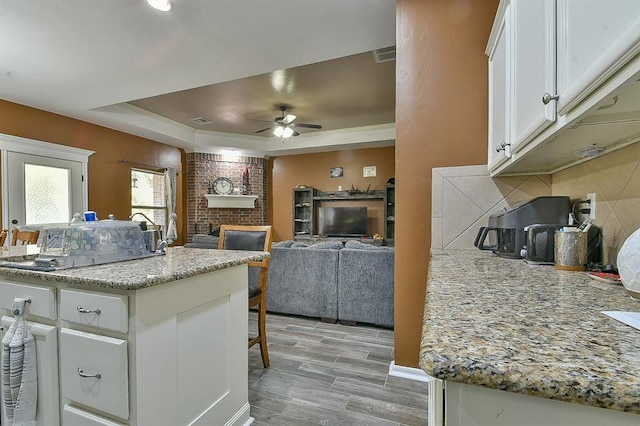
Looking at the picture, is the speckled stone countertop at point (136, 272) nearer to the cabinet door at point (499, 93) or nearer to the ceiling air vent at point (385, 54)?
the cabinet door at point (499, 93)

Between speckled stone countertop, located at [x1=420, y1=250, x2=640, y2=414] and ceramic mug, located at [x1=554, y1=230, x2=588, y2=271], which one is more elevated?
ceramic mug, located at [x1=554, y1=230, x2=588, y2=271]

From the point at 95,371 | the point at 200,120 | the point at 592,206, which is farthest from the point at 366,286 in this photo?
the point at 200,120

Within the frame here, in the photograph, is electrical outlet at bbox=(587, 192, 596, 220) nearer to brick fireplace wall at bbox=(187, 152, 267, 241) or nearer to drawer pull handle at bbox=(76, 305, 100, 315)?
drawer pull handle at bbox=(76, 305, 100, 315)

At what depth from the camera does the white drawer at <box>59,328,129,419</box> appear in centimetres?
111

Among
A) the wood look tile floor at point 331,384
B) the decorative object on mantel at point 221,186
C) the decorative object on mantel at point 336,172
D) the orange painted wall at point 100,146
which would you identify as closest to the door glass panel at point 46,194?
the orange painted wall at point 100,146

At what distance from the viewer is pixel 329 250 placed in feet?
10.8

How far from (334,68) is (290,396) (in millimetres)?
3350

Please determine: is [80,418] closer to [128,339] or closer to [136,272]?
[128,339]

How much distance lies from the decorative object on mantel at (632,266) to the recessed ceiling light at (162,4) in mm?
2740

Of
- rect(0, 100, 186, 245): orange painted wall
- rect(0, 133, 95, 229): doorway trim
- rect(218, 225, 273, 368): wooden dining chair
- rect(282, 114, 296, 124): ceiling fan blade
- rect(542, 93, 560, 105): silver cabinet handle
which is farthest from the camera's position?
rect(282, 114, 296, 124): ceiling fan blade

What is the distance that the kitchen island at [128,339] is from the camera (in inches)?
43.9

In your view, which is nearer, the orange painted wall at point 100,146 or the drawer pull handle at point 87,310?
the drawer pull handle at point 87,310

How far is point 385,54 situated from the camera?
123 inches

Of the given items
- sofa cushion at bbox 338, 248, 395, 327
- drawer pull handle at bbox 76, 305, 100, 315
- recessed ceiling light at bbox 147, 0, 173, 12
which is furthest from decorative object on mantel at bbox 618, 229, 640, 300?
recessed ceiling light at bbox 147, 0, 173, 12
